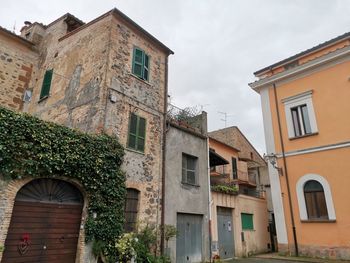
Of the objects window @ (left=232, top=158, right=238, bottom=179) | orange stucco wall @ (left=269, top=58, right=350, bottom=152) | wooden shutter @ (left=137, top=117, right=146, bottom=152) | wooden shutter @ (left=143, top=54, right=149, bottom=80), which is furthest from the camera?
window @ (left=232, top=158, right=238, bottom=179)

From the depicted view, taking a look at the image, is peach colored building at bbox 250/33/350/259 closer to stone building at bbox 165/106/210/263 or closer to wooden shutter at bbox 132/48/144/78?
stone building at bbox 165/106/210/263

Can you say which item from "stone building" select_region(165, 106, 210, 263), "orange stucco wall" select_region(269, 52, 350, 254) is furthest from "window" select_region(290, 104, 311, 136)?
"stone building" select_region(165, 106, 210, 263)

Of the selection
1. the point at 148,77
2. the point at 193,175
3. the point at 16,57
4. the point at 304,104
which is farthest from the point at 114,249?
the point at 304,104

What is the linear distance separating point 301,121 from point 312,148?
1.59m

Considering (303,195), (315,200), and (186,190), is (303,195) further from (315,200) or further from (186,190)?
(186,190)

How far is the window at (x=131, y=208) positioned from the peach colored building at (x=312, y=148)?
26.1ft

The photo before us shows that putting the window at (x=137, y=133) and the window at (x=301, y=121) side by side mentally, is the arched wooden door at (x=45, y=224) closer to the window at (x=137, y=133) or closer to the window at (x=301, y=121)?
the window at (x=137, y=133)

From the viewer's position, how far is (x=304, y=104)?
46.5 ft

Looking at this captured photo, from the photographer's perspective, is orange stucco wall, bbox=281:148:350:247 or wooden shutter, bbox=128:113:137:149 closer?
wooden shutter, bbox=128:113:137:149

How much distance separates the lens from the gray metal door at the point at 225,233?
13.2 m

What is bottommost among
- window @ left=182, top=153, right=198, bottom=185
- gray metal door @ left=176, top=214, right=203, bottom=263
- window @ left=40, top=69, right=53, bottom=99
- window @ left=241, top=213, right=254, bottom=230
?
gray metal door @ left=176, top=214, right=203, bottom=263

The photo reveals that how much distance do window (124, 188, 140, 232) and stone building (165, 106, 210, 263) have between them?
5.16 ft

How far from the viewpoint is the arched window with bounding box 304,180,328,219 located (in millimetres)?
12484

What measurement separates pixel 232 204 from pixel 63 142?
9.99 metres
